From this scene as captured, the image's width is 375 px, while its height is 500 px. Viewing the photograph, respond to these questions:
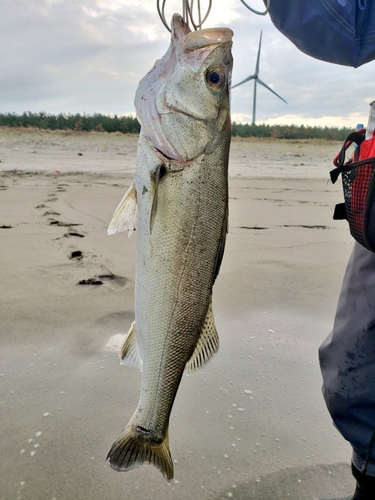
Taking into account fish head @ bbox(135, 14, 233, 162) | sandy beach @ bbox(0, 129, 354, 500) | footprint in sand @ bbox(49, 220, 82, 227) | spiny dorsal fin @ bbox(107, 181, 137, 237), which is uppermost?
fish head @ bbox(135, 14, 233, 162)

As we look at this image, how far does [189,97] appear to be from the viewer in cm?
174

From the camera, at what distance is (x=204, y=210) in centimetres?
166

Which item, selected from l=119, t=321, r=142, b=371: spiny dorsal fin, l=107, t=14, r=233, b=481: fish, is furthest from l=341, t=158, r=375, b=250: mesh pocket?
l=119, t=321, r=142, b=371: spiny dorsal fin

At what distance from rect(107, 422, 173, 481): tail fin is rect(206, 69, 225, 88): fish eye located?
1358 millimetres

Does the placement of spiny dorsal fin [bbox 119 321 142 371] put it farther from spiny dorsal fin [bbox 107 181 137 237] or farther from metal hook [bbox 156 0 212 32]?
metal hook [bbox 156 0 212 32]

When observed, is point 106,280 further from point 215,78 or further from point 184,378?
point 215,78

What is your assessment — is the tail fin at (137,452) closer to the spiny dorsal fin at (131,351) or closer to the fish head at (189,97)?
the spiny dorsal fin at (131,351)

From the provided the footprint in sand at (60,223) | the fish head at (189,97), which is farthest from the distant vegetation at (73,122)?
the fish head at (189,97)

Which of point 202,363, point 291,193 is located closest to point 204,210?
point 202,363

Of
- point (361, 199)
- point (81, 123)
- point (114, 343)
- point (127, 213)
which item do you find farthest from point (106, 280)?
point (81, 123)

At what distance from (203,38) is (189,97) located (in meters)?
0.21

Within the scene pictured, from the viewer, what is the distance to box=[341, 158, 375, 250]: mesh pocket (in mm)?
1672

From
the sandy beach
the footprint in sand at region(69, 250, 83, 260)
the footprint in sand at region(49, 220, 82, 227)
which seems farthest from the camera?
the footprint in sand at region(49, 220, 82, 227)

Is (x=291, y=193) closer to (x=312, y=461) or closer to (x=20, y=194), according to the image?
(x=20, y=194)
